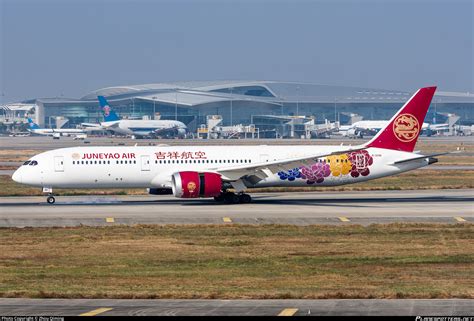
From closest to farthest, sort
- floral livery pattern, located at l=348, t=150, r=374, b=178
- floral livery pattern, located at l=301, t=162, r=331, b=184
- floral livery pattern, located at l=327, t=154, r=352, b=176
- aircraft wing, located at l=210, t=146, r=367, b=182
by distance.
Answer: aircraft wing, located at l=210, t=146, r=367, b=182
floral livery pattern, located at l=301, t=162, r=331, b=184
floral livery pattern, located at l=327, t=154, r=352, b=176
floral livery pattern, located at l=348, t=150, r=374, b=178

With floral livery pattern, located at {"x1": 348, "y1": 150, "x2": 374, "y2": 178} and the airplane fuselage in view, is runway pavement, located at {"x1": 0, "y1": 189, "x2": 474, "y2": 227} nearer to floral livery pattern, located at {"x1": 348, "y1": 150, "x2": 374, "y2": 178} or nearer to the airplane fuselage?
the airplane fuselage

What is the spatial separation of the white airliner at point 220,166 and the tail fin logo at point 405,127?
43.2 inches

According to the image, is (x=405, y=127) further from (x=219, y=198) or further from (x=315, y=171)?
(x=219, y=198)

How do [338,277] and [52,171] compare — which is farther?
[52,171]

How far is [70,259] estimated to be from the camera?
31609 mm

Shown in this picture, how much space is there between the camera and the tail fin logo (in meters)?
53.8

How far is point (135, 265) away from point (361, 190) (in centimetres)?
3326

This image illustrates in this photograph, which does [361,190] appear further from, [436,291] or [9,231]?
[436,291]

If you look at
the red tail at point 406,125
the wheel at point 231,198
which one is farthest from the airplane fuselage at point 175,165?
the wheel at point 231,198

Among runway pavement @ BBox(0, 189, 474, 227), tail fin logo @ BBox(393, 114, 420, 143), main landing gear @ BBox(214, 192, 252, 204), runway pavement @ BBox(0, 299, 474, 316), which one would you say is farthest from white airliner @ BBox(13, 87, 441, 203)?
runway pavement @ BBox(0, 299, 474, 316)

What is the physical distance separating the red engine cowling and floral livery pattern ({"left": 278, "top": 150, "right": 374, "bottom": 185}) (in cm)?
479

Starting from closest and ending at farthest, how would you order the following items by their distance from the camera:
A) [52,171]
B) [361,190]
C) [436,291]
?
[436,291] → [52,171] → [361,190]

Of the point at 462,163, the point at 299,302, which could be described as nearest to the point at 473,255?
the point at 299,302

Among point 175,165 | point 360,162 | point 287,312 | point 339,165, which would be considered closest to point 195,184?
point 175,165
